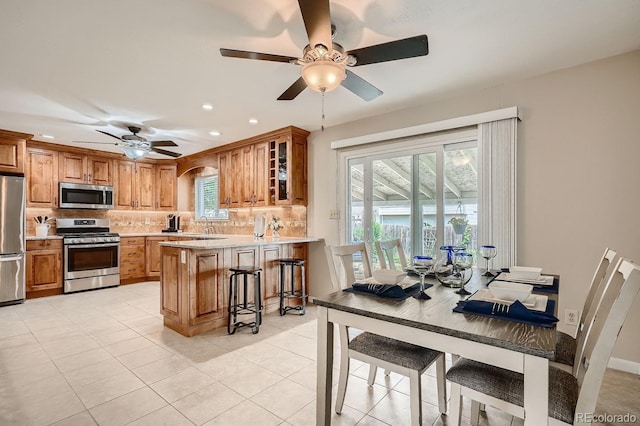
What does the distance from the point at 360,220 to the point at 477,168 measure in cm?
157

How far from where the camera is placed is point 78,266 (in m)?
5.20

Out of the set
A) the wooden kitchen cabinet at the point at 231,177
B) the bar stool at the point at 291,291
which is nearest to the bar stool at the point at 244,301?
the bar stool at the point at 291,291

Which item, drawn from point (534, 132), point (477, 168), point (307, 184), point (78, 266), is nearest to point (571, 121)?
point (534, 132)

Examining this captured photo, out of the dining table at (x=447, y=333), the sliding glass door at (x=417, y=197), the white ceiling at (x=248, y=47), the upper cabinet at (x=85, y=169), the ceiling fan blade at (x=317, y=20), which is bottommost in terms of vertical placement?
the dining table at (x=447, y=333)

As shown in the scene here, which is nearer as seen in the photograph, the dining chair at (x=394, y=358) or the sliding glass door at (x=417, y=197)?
the dining chair at (x=394, y=358)

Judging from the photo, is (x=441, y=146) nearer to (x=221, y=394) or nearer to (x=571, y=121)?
(x=571, y=121)

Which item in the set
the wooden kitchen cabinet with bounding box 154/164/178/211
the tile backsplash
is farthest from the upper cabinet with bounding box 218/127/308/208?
the wooden kitchen cabinet with bounding box 154/164/178/211

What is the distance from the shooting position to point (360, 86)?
2383mm

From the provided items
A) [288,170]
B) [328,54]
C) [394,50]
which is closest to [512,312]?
[394,50]

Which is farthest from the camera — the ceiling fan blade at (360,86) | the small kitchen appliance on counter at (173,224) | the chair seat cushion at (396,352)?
the small kitchen appliance on counter at (173,224)

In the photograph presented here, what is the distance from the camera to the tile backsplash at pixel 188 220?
4.82m

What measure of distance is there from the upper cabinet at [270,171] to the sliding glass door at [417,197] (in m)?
0.77

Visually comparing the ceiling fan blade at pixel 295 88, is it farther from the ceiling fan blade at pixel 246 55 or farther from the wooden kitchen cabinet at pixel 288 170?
the wooden kitchen cabinet at pixel 288 170

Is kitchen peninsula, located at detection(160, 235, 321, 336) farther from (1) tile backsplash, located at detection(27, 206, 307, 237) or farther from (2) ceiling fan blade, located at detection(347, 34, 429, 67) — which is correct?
(2) ceiling fan blade, located at detection(347, 34, 429, 67)
